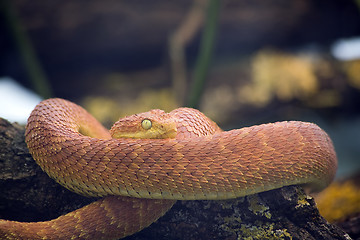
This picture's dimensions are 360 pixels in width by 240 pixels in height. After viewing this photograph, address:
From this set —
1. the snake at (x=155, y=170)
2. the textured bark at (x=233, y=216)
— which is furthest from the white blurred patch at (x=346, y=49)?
the textured bark at (x=233, y=216)

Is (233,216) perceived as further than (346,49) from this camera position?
No

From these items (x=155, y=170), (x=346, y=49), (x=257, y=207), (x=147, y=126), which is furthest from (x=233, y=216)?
(x=346, y=49)

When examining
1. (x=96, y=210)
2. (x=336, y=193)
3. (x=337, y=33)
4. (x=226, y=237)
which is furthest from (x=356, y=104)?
(x=96, y=210)

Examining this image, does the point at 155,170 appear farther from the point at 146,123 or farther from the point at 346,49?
the point at 346,49

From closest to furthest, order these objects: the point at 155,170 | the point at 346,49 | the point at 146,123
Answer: the point at 155,170
the point at 146,123
the point at 346,49

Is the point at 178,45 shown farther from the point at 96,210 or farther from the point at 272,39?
the point at 96,210

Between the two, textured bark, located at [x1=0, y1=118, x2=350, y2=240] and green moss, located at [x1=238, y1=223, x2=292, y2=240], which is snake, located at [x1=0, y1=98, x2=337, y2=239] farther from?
green moss, located at [x1=238, y1=223, x2=292, y2=240]

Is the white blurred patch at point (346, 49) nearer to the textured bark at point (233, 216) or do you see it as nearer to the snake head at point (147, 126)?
the textured bark at point (233, 216)
